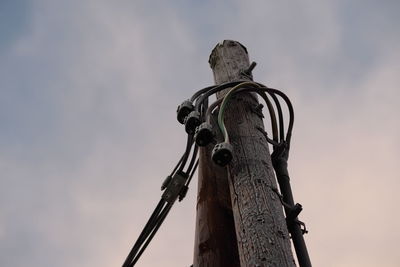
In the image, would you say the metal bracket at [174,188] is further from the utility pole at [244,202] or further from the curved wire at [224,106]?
the curved wire at [224,106]

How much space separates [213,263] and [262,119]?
0.92 m

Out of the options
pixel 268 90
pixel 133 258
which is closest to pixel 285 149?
pixel 268 90

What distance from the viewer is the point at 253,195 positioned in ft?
5.77

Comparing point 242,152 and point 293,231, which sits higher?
point 242,152

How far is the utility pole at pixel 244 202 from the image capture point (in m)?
1.58

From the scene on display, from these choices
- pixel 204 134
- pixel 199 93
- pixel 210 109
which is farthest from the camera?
pixel 199 93

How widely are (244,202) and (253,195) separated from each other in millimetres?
52

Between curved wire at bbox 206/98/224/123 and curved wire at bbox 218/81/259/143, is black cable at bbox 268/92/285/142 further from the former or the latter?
curved wire at bbox 206/98/224/123

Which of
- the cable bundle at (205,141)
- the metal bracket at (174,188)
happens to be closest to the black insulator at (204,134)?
the cable bundle at (205,141)

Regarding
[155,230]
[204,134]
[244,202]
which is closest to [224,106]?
[204,134]

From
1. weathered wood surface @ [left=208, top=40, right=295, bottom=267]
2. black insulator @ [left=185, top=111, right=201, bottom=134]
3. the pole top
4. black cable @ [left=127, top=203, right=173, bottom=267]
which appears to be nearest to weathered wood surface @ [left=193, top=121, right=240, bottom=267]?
weathered wood surface @ [left=208, top=40, right=295, bottom=267]

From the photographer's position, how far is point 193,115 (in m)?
2.05

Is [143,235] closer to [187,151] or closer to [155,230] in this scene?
[155,230]

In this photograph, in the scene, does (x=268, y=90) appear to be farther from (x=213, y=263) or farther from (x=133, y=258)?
(x=133, y=258)
